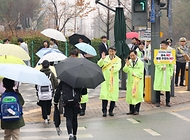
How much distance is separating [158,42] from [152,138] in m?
4.59

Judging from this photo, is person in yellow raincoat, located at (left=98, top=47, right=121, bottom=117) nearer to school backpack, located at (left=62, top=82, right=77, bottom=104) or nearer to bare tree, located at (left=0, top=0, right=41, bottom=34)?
school backpack, located at (left=62, top=82, right=77, bottom=104)

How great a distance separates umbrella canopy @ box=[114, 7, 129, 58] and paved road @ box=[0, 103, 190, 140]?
2.50 m

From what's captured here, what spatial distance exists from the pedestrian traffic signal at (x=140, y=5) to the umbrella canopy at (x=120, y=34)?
1.31 meters

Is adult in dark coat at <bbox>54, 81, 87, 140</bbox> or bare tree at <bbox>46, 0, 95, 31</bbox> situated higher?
bare tree at <bbox>46, 0, 95, 31</bbox>

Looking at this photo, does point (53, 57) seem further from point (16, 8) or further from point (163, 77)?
point (16, 8)

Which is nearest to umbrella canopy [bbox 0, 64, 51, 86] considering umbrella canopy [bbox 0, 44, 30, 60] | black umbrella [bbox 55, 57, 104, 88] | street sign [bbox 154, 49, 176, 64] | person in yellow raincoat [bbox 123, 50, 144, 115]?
black umbrella [bbox 55, 57, 104, 88]

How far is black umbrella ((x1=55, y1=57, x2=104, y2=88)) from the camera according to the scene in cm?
702

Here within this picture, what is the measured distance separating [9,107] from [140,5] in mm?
6876

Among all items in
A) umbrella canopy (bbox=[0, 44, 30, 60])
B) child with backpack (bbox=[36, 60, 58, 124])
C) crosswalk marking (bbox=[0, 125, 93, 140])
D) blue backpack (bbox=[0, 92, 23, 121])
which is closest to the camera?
blue backpack (bbox=[0, 92, 23, 121])

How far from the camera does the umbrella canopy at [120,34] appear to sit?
42.1 ft

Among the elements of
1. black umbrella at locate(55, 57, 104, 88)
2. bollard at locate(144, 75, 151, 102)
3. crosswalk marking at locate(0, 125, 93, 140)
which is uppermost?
black umbrella at locate(55, 57, 104, 88)

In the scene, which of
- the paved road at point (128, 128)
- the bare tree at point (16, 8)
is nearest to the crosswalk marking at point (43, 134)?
the paved road at point (128, 128)

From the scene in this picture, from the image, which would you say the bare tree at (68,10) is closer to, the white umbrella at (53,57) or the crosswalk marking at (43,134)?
the white umbrella at (53,57)

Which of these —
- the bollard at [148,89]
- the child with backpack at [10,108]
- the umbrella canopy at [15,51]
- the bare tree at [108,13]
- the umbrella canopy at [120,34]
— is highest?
the bare tree at [108,13]
